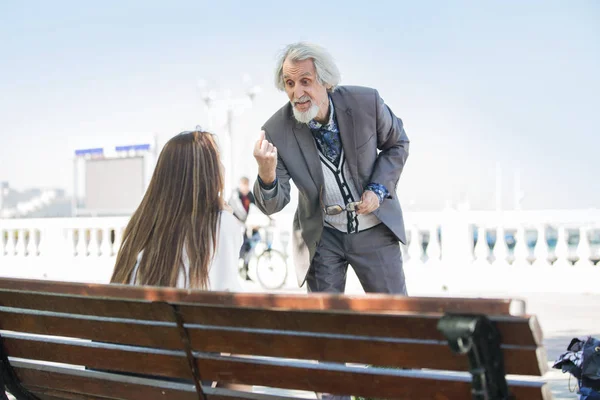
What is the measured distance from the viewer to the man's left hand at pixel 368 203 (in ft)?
12.3

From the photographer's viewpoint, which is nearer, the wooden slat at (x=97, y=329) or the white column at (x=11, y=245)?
the wooden slat at (x=97, y=329)

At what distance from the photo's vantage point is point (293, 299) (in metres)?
2.23

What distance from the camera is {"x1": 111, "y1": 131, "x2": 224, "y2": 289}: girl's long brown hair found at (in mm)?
3039

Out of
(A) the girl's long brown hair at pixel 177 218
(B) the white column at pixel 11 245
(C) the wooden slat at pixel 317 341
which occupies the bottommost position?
(B) the white column at pixel 11 245

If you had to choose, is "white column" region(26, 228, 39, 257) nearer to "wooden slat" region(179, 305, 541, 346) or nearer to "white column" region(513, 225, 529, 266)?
"white column" region(513, 225, 529, 266)

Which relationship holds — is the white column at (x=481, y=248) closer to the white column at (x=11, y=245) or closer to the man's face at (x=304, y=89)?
the man's face at (x=304, y=89)

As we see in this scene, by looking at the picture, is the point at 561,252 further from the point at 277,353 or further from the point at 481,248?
the point at 277,353

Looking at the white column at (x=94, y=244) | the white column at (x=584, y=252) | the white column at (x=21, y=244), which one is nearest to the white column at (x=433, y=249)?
the white column at (x=584, y=252)

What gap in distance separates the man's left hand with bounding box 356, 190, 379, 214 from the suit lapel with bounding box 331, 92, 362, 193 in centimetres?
16

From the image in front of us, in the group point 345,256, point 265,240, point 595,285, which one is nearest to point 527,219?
point 595,285

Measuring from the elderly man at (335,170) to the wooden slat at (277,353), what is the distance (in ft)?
3.84

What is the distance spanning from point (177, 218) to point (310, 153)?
3.27 feet

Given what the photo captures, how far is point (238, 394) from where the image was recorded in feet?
8.50

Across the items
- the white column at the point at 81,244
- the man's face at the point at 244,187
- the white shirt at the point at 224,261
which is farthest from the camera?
the white column at the point at 81,244
